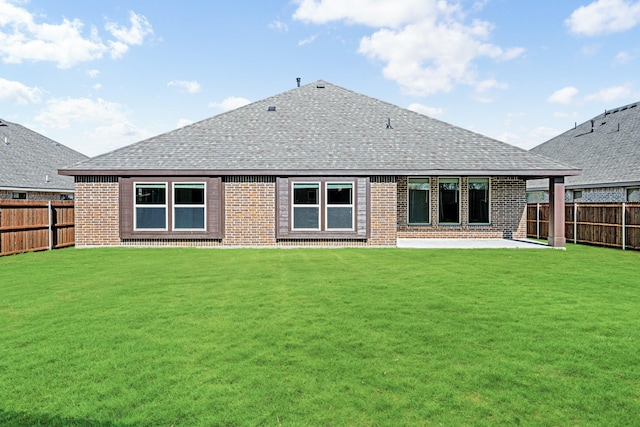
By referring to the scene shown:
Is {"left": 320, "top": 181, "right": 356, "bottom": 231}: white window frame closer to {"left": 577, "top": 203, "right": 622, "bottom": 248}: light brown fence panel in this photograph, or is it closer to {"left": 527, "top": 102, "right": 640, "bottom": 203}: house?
{"left": 577, "top": 203, "right": 622, "bottom": 248}: light brown fence panel

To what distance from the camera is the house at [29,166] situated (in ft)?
69.3

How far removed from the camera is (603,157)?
896 inches

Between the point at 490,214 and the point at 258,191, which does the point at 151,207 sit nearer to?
the point at 258,191

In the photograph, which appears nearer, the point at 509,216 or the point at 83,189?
the point at 83,189

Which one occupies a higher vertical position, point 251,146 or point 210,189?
point 251,146

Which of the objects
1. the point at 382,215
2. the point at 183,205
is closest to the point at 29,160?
the point at 183,205

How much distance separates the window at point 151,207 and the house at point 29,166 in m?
9.17

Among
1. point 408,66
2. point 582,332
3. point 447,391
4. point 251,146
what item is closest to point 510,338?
point 582,332

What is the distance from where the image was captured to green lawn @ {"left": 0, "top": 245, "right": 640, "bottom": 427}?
341 centimetres

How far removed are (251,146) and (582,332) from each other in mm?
13813

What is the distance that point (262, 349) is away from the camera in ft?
15.6

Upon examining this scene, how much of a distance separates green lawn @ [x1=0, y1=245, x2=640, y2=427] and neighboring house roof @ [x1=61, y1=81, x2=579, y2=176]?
268 inches

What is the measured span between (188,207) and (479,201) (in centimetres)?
1221

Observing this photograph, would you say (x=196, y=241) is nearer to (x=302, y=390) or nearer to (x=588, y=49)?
(x=302, y=390)
